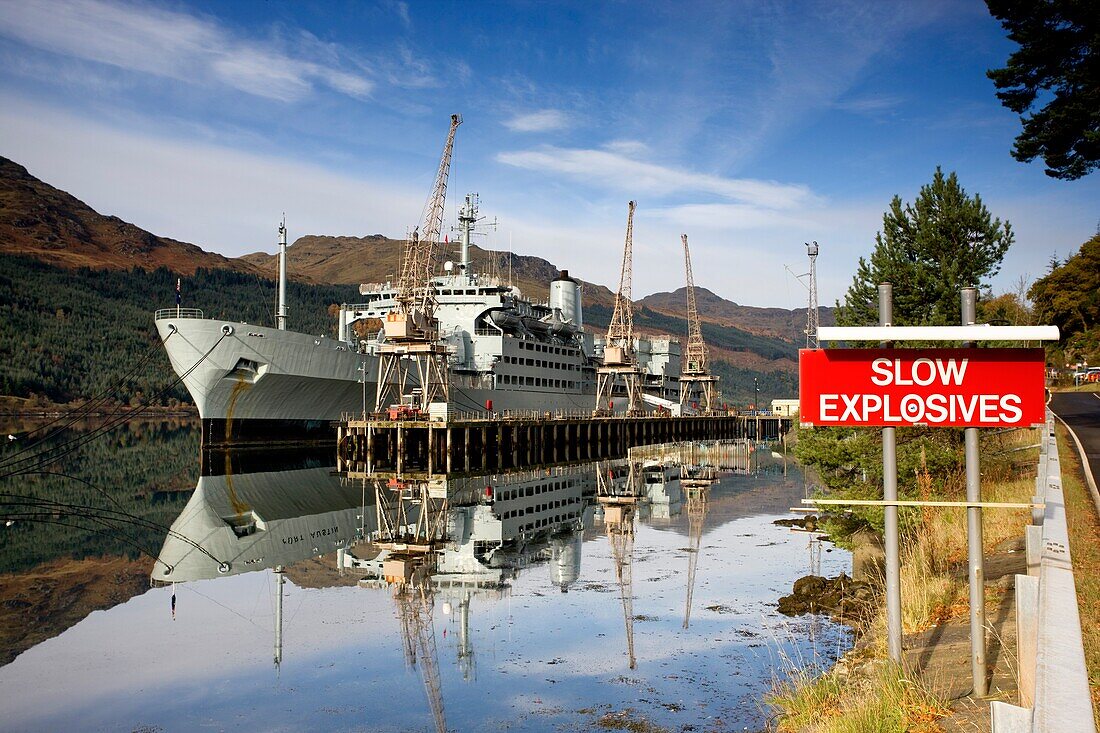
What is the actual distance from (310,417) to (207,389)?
28.5ft

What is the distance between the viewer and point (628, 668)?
12672 millimetres

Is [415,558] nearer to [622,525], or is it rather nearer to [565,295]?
[622,525]

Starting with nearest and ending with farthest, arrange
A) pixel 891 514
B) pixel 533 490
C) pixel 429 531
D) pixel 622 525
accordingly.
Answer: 1. pixel 891 514
2. pixel 429 531
3. pixel 622 525
4. pixel 533 490

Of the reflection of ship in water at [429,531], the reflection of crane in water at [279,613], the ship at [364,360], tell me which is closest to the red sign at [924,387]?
the reflection of ship in water at [429,531]

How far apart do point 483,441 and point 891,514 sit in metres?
42.1

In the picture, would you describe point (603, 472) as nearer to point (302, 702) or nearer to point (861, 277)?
point (861, 277)

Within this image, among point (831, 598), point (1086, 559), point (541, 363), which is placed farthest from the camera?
point (541, 363)

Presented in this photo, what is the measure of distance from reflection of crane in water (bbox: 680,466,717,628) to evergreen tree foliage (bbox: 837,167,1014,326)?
24.9ft

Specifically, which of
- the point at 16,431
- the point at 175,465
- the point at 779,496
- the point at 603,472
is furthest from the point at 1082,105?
the point at 16,431

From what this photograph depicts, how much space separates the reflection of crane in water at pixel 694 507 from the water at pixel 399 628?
0.66 feet

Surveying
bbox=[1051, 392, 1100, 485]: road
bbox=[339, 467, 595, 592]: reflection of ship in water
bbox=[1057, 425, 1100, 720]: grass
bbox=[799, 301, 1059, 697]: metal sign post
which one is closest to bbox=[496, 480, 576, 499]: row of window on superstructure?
bbox=[339, 467, 595, 592]: reflection of ship in water

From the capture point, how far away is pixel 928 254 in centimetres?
2261

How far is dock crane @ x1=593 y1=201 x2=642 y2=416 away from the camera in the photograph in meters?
73.6

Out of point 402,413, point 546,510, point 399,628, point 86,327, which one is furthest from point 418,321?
point 86,327
